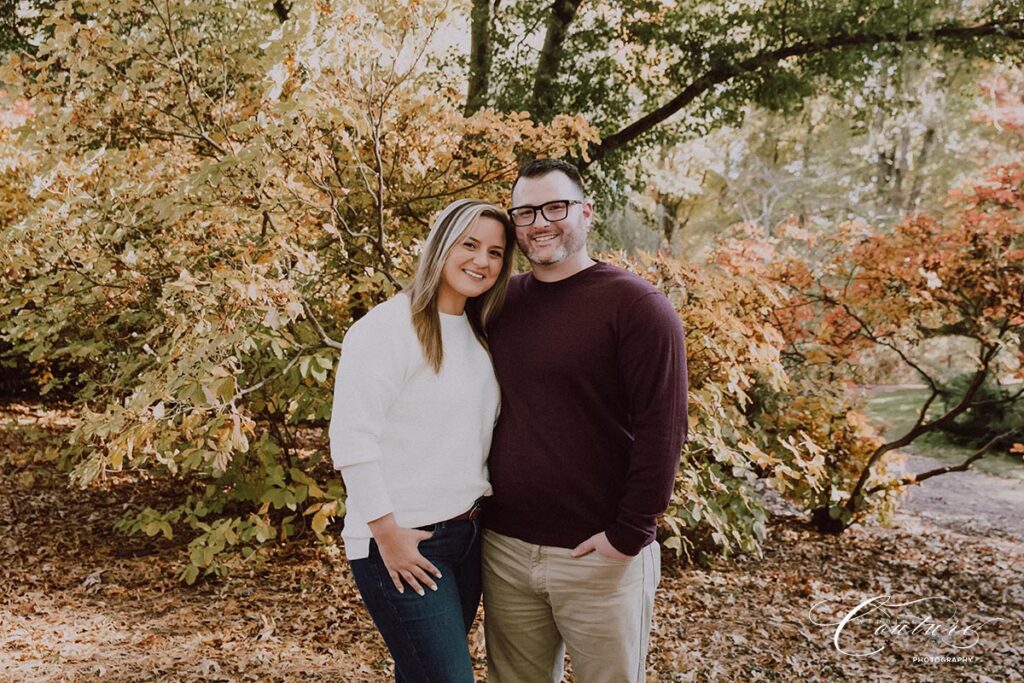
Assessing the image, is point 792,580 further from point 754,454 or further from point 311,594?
point 311,594

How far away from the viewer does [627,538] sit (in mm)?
1981

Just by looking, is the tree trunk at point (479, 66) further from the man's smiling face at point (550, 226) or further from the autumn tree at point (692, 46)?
the man's smiling face at point (550, 226)

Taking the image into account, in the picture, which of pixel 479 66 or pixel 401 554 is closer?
pixel 401 554

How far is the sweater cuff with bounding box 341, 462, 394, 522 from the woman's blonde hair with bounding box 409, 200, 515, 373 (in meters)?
0.32

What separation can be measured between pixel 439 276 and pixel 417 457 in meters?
0.53

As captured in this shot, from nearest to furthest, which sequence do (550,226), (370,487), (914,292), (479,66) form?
1. (370,487)
2. (550,226)
3. (914,292)
4. (479,66)

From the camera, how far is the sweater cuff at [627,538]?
1.98m

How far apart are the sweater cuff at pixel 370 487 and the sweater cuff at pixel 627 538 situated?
607 millimetres

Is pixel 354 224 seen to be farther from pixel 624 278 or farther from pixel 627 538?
pixel 627 538

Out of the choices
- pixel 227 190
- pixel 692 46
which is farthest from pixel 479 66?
pixel 227 190

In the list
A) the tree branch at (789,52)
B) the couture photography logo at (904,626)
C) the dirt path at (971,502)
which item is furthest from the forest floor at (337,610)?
the tree branch at (789,52)

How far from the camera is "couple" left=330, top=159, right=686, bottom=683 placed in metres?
1.96

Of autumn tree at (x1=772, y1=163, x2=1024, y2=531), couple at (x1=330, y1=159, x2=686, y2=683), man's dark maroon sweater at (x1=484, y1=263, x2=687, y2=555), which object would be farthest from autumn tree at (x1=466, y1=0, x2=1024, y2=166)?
man's dark maroon sweater at (x1=484, y1=263, x2=687, y2=555)

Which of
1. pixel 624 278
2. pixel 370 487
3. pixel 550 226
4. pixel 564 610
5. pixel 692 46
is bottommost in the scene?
pixel 564 610
